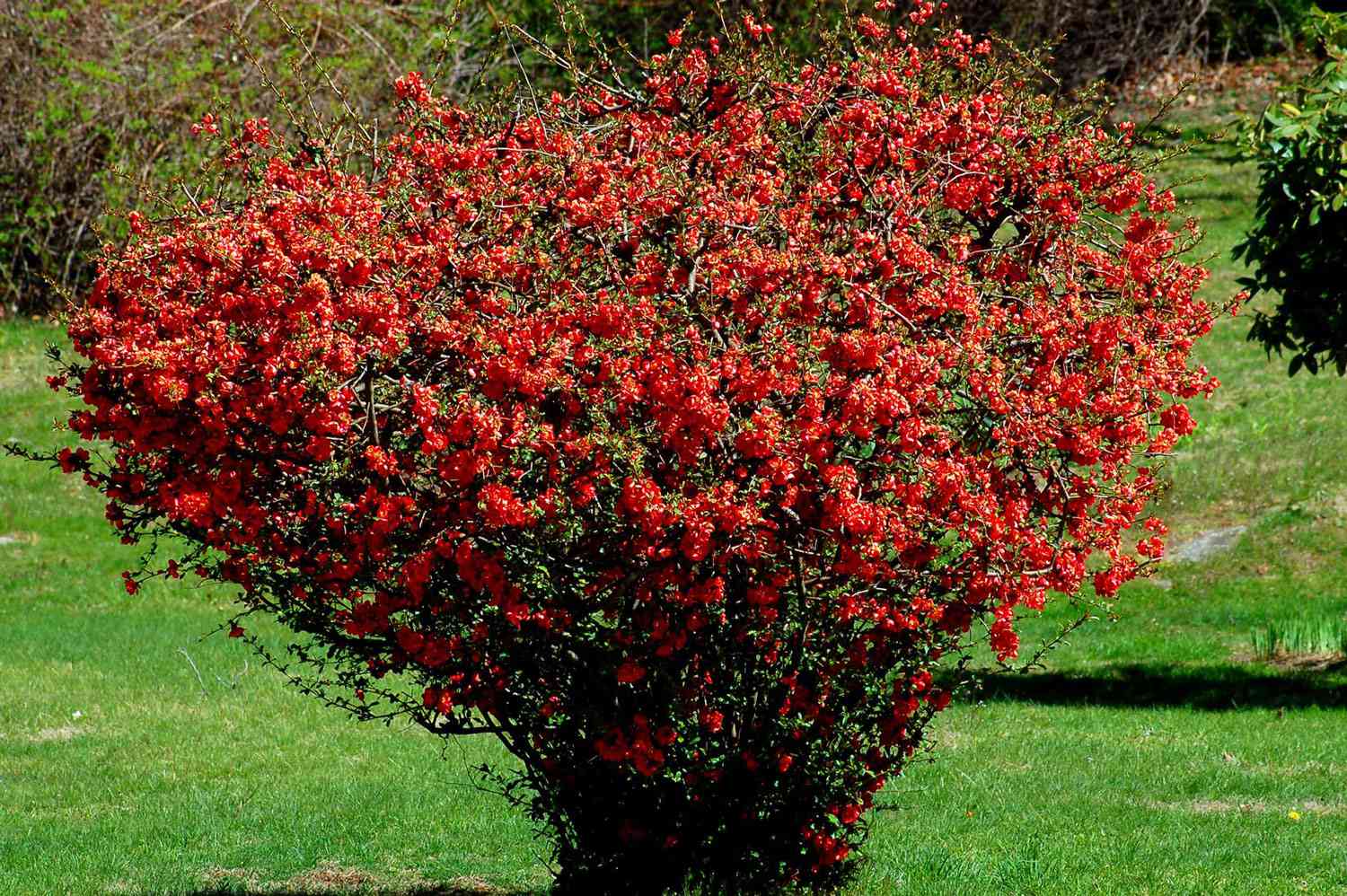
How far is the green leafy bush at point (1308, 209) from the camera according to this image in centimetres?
946

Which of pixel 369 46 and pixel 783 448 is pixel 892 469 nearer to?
pixel 783 448

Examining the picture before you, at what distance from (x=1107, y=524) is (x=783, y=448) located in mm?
1306

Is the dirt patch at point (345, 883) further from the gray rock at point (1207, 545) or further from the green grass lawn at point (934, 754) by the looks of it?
the gray rock at point (1207, 545)

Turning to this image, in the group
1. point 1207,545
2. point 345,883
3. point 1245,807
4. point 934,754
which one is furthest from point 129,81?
point 1245,807

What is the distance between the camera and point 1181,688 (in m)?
11.5

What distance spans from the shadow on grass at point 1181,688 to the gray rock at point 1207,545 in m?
2.27

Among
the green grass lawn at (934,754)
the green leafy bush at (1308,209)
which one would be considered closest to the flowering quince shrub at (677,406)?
the green grass lawn at (934,754)

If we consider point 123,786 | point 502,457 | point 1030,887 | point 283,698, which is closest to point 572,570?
point 502,457

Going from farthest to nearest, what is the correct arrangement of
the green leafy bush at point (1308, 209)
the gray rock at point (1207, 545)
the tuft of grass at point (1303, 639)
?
1. the gray rock at point (1207, 545)
2. the tuft of grass at point (1303, 639)
3. the green leafy bush at point (1308, 209)

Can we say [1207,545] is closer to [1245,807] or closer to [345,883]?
[1245,807]

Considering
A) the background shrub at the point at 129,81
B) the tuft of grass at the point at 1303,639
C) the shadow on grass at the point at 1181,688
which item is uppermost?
the background shrub at the point at 129,81

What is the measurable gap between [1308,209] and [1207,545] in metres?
5.17

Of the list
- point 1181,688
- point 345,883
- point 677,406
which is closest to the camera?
point 677,406

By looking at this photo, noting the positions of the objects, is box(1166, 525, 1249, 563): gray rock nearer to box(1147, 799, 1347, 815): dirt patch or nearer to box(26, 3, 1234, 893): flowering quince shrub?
box(1147, 799, 1347, 815): dirt patch
